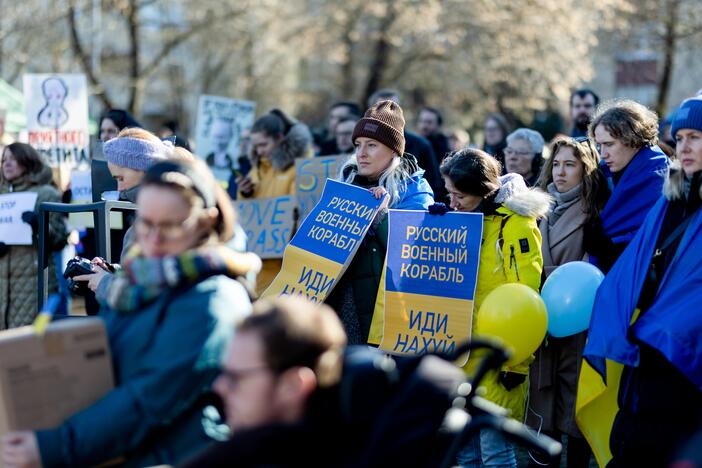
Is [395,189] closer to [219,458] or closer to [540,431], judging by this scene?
[540,431]

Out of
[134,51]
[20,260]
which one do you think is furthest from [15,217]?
[134,51]

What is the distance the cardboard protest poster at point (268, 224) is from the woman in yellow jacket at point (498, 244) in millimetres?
2362

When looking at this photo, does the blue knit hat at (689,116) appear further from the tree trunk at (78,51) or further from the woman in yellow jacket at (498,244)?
the tree trunk at (78,51)

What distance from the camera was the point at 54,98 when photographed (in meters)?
10.3

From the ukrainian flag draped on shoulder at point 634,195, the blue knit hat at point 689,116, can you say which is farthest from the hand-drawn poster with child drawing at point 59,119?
the blue knit hat at point 689,116

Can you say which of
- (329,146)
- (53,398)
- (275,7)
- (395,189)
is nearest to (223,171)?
(329,146)

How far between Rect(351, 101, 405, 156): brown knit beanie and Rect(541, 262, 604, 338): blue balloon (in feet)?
3.99

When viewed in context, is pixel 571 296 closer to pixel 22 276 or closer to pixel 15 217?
pixel 15 217

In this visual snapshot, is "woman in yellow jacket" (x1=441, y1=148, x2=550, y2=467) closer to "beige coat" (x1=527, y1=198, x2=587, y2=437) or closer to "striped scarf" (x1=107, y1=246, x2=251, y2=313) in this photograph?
"beige coat" (x1=527, y1=198, x2=587, y2=437)

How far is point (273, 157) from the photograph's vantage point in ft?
27.5

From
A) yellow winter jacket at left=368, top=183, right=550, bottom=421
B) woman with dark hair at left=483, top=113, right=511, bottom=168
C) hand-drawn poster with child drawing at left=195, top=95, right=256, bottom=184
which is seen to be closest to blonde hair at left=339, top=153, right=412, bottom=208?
yellow winter jacket at left=368, top=183, right=550, bottom=421

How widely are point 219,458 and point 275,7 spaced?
23.1 metres

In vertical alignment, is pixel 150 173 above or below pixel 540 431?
above

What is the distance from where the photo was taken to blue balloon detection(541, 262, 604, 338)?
5.24 metres
